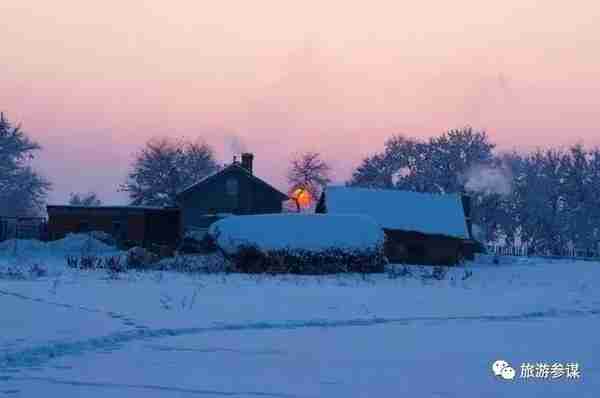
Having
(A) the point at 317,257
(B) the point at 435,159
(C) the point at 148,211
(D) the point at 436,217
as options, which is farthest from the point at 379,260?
(B) the point at 435,159

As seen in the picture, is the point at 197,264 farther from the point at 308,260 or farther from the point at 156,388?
the point at 156,388

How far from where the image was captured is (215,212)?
213 feet

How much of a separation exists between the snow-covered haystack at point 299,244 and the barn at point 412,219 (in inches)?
575

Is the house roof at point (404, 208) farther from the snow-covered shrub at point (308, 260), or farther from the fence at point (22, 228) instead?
the fence at point (22, 228)

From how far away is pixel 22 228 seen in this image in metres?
56.7

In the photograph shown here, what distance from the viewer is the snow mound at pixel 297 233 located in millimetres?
37594

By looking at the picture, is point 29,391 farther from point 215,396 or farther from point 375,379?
point 375,379

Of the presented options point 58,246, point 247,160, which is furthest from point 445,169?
point 58,246

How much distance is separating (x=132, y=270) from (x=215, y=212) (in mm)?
32011

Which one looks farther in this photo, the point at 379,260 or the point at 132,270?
the point at 379,260

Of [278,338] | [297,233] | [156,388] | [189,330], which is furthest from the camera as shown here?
[297,233]

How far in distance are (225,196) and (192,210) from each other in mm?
2567

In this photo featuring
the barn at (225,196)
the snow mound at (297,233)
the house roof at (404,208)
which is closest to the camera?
the snow mound at (297,233)

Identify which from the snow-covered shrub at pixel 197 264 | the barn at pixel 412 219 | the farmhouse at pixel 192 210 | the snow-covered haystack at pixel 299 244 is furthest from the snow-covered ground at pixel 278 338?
A: the farmhouse at pixel 192 210
